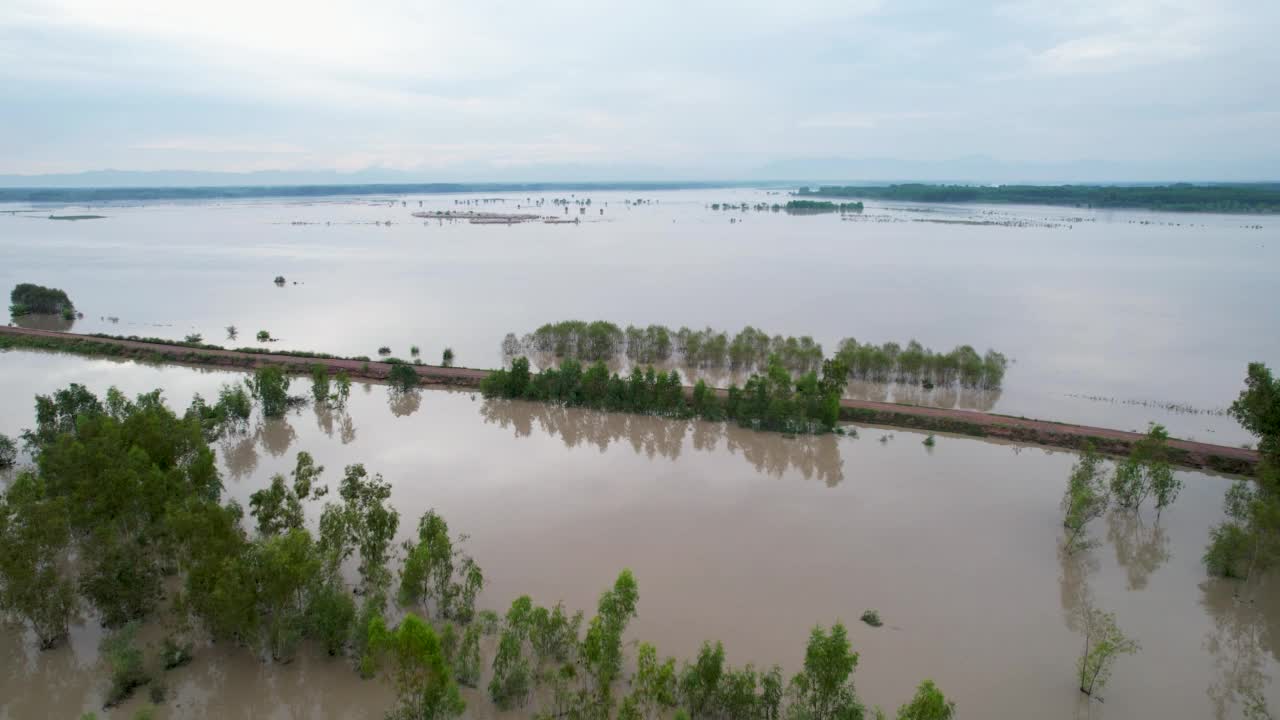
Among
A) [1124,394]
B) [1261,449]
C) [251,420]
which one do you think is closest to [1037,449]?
[1261,449]

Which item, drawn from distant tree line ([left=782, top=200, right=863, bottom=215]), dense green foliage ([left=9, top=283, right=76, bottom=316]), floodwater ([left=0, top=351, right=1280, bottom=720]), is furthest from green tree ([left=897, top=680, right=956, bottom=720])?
distant tree line ([left=782, top=200, right=863, bottom=215])

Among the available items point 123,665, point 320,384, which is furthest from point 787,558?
point 320,384

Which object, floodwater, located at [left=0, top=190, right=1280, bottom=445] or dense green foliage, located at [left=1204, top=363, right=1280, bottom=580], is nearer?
dense green foliage, located at [left=1204, top=363, right=1280, bottom=580]

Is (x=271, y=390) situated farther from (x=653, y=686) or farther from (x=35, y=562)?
(x=653, y=686)

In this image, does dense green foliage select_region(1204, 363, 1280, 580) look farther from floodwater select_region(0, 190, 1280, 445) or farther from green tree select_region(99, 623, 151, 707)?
green tree select_region(99, 623, 151, 707)

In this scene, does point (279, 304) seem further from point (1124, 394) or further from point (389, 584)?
point (1124, 394)

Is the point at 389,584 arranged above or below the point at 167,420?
below
